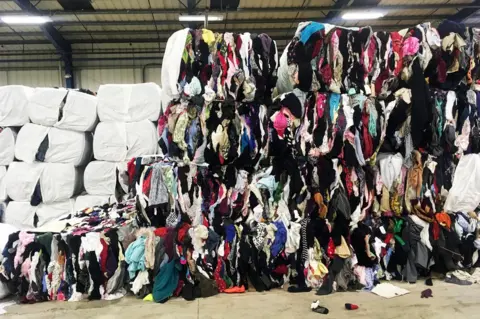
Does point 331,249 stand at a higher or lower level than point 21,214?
lower

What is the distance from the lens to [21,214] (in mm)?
3861

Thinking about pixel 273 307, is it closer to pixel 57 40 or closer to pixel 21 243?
pixel 21 243

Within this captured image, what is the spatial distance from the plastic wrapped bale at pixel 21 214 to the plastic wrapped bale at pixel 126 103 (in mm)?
1338

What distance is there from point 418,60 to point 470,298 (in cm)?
182

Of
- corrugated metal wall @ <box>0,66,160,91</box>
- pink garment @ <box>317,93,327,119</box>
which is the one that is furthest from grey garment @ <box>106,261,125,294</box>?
corrugated metal wall @ <box>0,66,160,91</box>

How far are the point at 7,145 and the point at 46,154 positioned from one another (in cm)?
54

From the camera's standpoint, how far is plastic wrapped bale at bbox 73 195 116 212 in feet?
13.0

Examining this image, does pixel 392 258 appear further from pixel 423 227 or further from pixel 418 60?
pixel 418 60

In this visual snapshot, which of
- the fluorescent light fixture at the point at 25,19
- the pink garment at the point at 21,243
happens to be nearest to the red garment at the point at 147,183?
the pink garment at the point at 21,243

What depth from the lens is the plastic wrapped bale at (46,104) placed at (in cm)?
375

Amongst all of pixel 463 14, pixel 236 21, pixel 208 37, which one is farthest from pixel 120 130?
pixel 463 14

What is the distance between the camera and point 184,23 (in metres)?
7.58

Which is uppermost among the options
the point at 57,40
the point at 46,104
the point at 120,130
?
the point at 57,40

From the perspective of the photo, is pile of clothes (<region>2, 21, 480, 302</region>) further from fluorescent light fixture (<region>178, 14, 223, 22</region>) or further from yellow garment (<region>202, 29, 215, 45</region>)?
fluorescent light fixture (<region>178, 14, 223, 22</region>)
